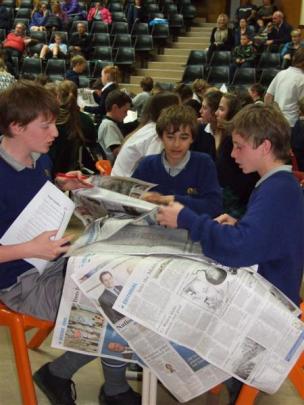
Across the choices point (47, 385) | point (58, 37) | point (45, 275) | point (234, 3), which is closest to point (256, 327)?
point (45, 275)

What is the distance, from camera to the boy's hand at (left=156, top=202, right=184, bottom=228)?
1556 millimetres

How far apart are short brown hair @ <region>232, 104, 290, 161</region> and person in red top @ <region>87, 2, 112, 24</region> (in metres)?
9.73

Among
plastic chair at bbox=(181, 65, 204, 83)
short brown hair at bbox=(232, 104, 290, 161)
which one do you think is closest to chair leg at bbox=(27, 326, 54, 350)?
short brown hair at bbox=(232, 104, 290, 161)

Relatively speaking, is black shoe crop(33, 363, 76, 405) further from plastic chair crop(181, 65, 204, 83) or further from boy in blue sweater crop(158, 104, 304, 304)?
plastic chair crop(181, 65, 204, 83)

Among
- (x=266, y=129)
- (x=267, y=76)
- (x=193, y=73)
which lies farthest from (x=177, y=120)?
(x=193, y=73)

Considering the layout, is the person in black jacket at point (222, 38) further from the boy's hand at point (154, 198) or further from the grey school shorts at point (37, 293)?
the grey school shorts at point (37, 293)

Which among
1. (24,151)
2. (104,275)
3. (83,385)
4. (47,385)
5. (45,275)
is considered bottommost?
(83,385)

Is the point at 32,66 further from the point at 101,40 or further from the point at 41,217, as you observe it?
the point at 41,217

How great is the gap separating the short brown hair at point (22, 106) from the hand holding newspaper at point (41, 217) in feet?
0.83

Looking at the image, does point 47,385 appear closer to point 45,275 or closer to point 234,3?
point 45,275

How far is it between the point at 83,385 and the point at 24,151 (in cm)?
97

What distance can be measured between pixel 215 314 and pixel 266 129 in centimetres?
58

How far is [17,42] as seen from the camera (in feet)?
32.5

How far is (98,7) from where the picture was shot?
10812 millimetres
